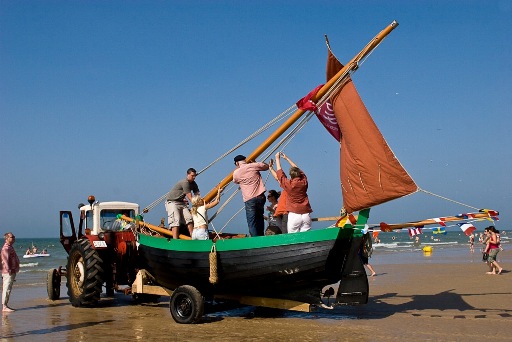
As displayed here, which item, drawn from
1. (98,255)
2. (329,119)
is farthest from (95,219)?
(329,119)

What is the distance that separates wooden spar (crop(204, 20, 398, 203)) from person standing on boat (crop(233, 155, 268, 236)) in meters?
0.98

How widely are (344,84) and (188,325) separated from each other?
196 inches

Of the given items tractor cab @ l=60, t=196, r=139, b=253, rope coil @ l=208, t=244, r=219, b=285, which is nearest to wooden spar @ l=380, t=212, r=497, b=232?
rope coil @ l=208, t=244, r=219, b=285

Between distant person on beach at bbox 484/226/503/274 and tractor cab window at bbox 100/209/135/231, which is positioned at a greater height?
tractor cab window at bbox 100/209/135/231

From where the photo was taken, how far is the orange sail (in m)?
9.78

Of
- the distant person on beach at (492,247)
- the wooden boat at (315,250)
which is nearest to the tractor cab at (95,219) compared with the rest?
the wooden boat at (315,250)

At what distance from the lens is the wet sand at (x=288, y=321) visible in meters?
9.09

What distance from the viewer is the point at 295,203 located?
32.9ft

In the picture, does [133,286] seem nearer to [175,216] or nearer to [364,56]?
[175,216]

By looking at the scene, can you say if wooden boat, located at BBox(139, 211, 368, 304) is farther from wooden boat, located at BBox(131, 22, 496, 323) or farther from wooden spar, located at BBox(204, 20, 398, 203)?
wooden spar, located at BBox(204, 20, 398, 203)

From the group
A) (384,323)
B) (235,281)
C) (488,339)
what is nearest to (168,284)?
(235,281)

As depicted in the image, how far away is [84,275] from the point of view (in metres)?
12.4

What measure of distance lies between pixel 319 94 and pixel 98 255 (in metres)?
5.57

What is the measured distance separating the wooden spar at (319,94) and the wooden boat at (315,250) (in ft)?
0.09
